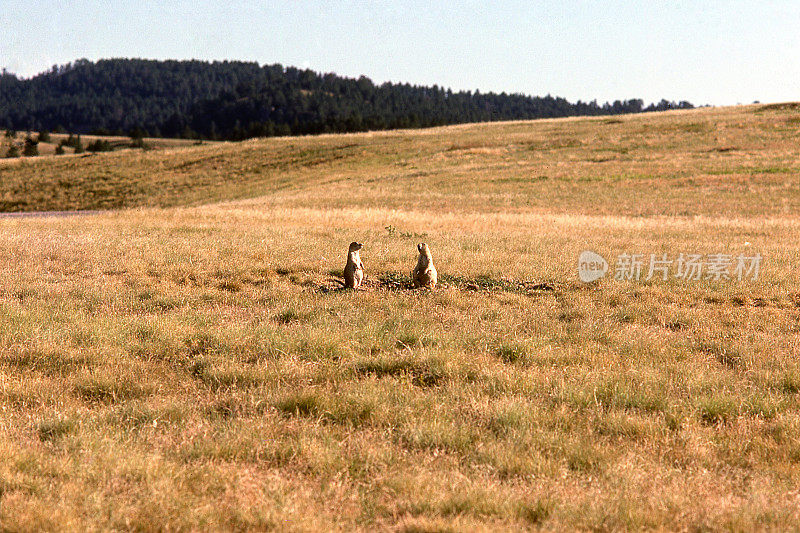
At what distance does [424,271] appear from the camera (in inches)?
408

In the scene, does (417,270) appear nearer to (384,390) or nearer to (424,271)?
(424,271)

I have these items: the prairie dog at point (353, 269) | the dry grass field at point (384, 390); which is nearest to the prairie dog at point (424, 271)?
the dry grass field at point (384, 390)

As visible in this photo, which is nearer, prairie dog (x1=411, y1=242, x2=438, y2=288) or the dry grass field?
the dry grass field

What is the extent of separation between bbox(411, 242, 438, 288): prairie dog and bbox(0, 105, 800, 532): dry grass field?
282 mm

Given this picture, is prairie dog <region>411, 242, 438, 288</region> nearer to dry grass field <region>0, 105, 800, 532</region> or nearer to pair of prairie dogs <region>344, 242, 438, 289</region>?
pair of prairie dogs <region>344, 242, 438, 289</region>

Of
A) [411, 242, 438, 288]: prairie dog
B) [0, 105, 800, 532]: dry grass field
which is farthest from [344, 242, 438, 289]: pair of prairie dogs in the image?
[0, 105, 800, 532]: dry grass field

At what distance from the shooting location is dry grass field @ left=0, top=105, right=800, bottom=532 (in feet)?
12.6

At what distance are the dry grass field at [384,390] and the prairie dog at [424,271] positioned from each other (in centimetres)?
28

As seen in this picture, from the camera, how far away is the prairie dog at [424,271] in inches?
404

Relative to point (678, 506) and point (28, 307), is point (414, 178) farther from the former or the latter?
point (678, 506)

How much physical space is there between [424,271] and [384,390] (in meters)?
4.91

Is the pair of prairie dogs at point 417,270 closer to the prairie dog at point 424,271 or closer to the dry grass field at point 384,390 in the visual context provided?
the prairie dog at point 424,271

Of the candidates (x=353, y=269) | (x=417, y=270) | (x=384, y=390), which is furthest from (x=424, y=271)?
(x=384, y=390)

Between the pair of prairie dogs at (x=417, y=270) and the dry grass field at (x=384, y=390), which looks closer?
the dry grass field at (x=384, y=390)
